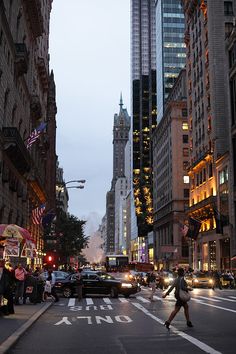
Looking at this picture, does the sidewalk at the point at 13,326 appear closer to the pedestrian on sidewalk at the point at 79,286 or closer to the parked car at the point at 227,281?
the pedestrian on sidewalk at the point at 79,286

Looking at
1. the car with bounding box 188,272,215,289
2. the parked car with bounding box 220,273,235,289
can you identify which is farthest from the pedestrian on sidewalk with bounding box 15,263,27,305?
the parked car with bounding box 220,273,235,289

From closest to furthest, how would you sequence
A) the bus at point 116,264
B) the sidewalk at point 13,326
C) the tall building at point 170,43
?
the sidewalk at point 13,326 → the bus at point 116,264 → the tall building at point 170,43

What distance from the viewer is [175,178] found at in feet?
378

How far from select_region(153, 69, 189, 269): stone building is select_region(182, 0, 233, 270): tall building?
22986 mm

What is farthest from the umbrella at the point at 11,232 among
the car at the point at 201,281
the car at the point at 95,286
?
the car at the point at 201,281

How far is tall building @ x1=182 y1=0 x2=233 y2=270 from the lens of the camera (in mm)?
71125

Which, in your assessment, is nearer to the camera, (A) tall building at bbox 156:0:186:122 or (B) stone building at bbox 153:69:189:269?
(B) stone building at bbox 153:69:189:269

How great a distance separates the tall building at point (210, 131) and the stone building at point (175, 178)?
2299 centimetres

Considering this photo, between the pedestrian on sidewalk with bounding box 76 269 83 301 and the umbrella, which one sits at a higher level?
the umbrella

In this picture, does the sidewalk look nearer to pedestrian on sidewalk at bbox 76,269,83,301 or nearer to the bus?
pedestrian on sidewalk at bbox 76,269,83,301

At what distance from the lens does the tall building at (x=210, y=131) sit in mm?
71125

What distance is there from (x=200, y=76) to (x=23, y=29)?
41.6 metres

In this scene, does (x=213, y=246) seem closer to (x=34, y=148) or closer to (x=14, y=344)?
(x=34, y=148)

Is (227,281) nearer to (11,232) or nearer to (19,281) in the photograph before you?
(19,281)
